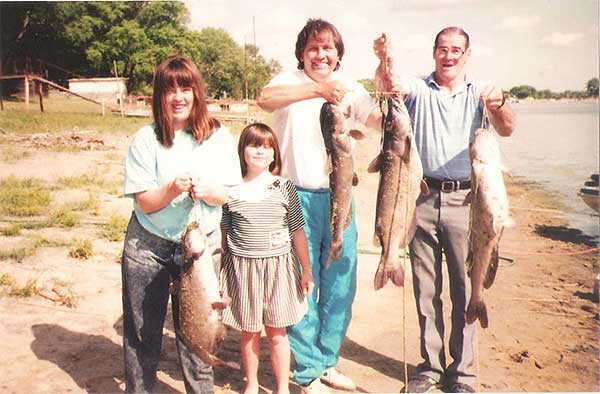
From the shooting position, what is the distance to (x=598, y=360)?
5168mm

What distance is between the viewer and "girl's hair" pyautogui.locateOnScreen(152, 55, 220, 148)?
344 centimetres

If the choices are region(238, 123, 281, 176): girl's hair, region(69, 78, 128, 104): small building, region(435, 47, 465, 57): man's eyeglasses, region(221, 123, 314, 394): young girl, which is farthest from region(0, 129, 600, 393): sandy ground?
region(69, 78, 128, 104): small building

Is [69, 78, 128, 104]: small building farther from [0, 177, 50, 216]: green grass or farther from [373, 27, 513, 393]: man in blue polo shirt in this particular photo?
[373, 27, 513, 393]: man in blue polo shirt

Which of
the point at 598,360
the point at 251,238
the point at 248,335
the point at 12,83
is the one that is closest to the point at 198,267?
the point at 251,238

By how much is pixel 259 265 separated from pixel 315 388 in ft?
3.93

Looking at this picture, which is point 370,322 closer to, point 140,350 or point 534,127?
point 140,350

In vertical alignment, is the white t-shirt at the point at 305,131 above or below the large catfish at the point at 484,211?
above

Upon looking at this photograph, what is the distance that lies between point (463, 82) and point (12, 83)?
33772 millimetres

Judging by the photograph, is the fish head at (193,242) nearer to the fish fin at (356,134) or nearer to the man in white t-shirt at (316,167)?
the man in white t-shirt at (316,167)

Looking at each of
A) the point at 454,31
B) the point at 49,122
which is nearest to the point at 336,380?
the point at 454,31

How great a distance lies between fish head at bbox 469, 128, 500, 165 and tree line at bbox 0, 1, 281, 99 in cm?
2403

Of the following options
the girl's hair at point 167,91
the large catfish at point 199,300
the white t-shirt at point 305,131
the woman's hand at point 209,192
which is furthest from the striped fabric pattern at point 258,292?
the girl's hair at point 167,91

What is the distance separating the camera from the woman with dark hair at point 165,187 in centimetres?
342

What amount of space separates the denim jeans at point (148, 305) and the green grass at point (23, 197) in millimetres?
6988
